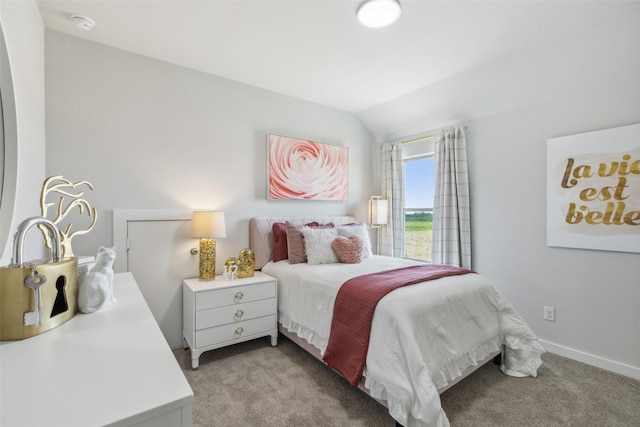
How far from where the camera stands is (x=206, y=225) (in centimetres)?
259

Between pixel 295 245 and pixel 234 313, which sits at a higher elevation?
pixel 295 245

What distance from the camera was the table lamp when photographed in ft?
8.48

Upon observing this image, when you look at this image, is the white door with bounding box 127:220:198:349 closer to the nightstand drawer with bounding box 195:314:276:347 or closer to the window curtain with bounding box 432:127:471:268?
the nightstand drawer with bounding box 195:314:276:347

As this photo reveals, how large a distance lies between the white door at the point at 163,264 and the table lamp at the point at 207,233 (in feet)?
0.65

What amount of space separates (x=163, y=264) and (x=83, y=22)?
1.93 metres

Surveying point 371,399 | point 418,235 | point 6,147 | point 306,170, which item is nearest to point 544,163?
point 418,235

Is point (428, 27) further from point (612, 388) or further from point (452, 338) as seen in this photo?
point (612, 388)

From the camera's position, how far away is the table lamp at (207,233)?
8.48 ft

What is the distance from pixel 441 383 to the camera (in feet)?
5.61

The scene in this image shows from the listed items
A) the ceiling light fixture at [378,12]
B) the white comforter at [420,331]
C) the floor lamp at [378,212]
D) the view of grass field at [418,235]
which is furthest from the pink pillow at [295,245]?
the ceiling light fixture at [378,12]

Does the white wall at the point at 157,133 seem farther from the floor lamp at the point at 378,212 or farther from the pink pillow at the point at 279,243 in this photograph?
the floor lamp at the point at 378,212

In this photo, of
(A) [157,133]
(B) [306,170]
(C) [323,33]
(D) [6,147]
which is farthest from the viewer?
(B) [306,170]

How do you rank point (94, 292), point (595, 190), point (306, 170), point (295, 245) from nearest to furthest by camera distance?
point (94, 292), point (595, 190), point (295, 245), point (306, 170)

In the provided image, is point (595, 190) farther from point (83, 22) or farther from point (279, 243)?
point (83, 22)
